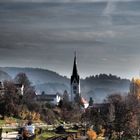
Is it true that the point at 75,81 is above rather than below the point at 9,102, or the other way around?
above

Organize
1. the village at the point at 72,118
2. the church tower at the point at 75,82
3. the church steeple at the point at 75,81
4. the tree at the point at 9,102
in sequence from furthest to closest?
1. the church tower at the point at 75,82
2. the church steeple at the point at 75,81
3. the tree at the point at 9,102
4. the village at the point at 72,118

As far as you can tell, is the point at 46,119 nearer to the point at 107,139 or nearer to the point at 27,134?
the point at 107,139

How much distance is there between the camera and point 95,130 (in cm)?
4494

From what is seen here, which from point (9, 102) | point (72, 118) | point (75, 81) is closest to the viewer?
point (9, 102)

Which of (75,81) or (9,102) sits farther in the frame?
(75,81)

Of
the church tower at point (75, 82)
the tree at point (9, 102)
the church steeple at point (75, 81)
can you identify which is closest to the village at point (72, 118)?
the tree at point (9, 102)

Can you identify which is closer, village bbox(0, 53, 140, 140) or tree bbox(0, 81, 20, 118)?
village bbox(0, 53, 140, 140)

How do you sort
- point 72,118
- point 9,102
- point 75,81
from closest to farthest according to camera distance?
1. point 9,102
2. point 72,118
3. point 75,81

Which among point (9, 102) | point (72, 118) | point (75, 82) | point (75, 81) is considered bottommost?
point (72, 118)

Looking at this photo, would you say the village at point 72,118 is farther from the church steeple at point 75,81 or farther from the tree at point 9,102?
the church steeple at point 75,81

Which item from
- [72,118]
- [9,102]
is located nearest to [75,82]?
[72,118]

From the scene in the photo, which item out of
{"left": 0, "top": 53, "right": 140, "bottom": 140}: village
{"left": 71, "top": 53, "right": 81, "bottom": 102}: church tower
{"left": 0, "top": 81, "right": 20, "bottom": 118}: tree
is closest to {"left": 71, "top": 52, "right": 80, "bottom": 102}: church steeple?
{"left": 71, "top": 53, "right": 81, "bottom": 102}: church tower

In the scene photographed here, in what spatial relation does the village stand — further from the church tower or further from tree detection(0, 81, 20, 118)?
the church tower

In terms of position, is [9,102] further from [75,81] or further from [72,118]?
[75,81]
